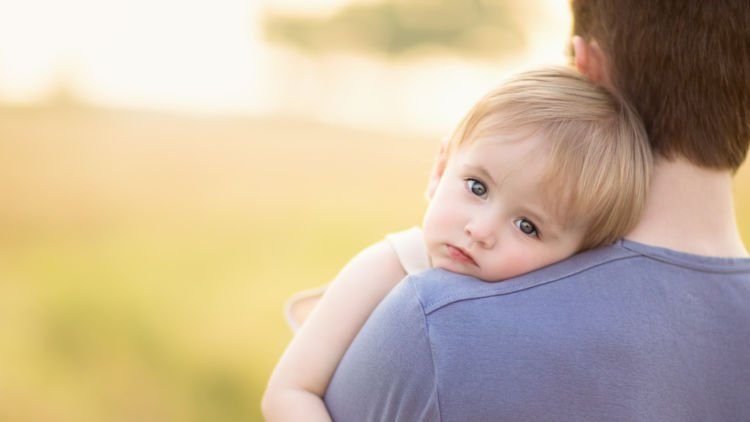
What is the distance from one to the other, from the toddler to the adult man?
0.04 m

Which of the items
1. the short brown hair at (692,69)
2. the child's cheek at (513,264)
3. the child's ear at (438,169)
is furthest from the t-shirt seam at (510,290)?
the child's ear at (438,169)

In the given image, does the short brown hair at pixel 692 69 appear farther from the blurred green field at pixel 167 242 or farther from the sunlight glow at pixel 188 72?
the sunlight glow at pixel 188 72

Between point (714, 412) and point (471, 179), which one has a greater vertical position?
point (471, 179)

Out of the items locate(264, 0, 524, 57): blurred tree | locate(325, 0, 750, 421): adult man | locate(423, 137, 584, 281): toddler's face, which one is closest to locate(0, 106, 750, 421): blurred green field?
locate(264, 0, 524, 57): blurred tree

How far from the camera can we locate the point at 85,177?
23.8 feet

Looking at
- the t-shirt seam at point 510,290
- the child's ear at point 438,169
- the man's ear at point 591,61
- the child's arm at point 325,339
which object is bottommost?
the child's arm at point 325,339

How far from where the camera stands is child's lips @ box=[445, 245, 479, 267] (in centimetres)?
125

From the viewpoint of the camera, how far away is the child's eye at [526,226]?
126 cm

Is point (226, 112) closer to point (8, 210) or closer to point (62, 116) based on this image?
point (62, 116)

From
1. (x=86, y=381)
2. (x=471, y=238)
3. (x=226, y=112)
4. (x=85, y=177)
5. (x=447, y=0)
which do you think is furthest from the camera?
(x=447, y=0)

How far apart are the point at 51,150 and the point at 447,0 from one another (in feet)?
17.7

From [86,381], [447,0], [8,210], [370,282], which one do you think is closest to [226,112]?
[8,210]

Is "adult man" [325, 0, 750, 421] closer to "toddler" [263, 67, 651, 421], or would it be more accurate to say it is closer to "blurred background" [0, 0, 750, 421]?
"toddler" [263, 67, 651, 421]

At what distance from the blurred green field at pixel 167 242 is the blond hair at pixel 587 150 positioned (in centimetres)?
494
